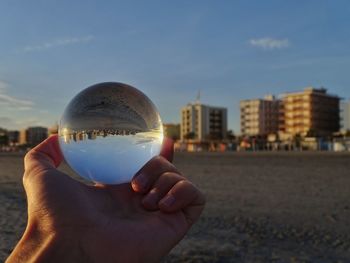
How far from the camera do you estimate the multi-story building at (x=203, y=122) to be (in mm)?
151500

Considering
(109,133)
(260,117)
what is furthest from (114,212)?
(260,117)

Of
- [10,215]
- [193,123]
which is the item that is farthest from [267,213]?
[193,123]

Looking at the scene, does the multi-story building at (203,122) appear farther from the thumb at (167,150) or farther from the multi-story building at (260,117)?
the thumb at (167,150)

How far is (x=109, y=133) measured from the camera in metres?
2.29

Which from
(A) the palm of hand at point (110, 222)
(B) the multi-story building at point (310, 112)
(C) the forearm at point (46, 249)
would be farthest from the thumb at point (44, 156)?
(B) the multi-story building at point (310, 112)

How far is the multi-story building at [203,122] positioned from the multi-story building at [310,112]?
27266 millimetres

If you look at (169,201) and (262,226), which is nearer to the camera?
(169,201)

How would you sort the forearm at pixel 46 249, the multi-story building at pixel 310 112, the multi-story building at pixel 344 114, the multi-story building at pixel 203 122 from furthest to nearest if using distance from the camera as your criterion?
the multi-story building at pixel 203 122 → the multi-story building at pixel 344 114 → the multi-story building at pixel 310 112 → the forearm at pixel 46 249

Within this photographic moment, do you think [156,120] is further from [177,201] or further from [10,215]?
[10,215]

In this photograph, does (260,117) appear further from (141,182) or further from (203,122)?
(141,182)

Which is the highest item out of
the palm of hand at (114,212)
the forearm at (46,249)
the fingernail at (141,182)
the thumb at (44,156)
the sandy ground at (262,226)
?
the thumb at (44,156)

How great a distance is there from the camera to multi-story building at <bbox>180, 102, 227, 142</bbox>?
151500 mm

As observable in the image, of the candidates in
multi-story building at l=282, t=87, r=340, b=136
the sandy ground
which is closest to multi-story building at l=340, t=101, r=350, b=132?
multi-story building at l=282, t=87, r=340, b=136

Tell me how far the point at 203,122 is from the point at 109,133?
5951 inches
